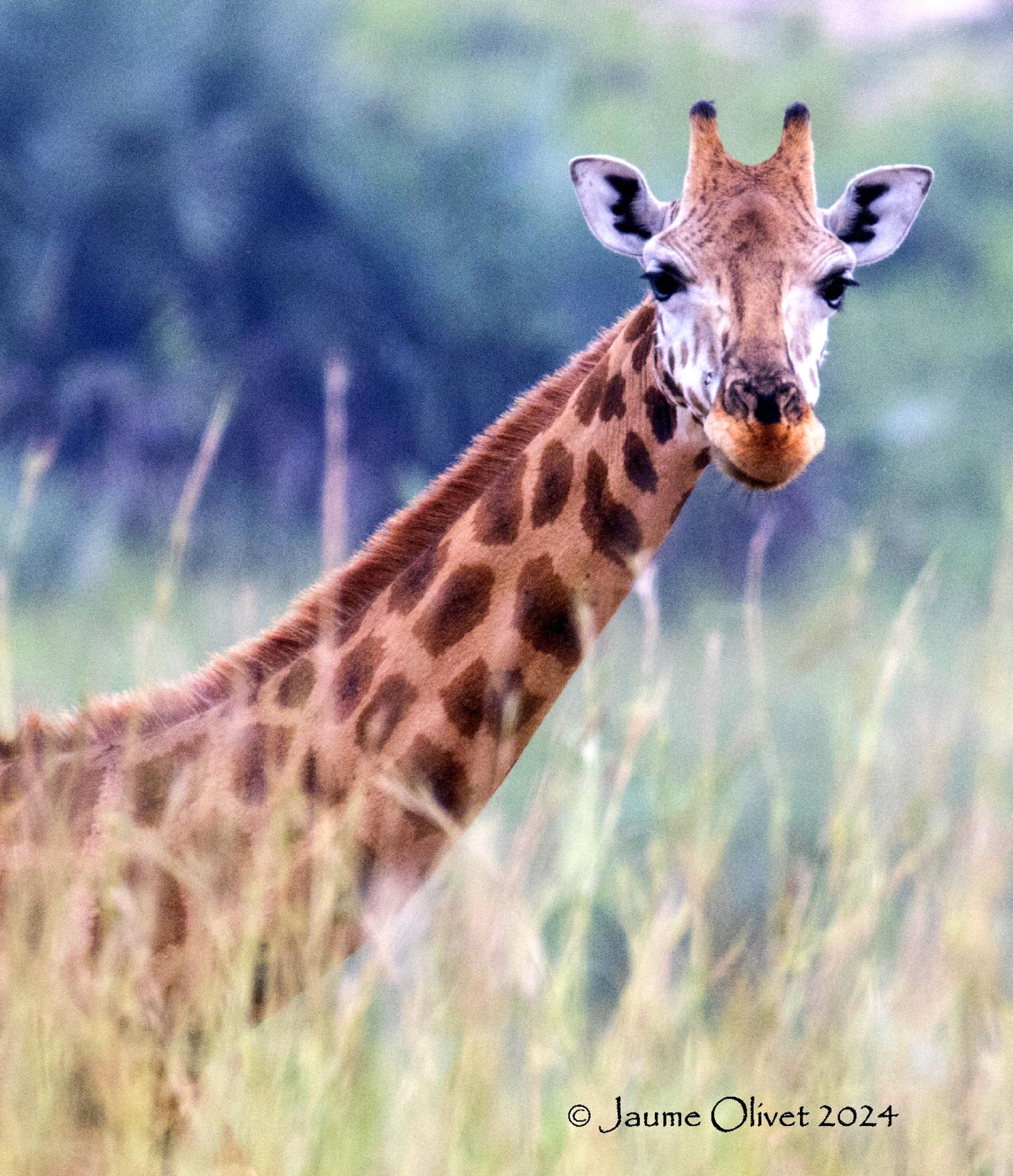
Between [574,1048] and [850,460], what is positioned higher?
[850,460]

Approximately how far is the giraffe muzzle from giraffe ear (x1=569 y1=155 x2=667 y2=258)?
2.65ft

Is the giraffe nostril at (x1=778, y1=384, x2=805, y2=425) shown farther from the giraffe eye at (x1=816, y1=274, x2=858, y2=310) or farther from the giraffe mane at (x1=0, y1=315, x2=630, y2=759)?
the giraffe mane at (x1=0, y1=315, x2=630, y2=759)

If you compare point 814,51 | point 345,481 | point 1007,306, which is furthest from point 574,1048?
point 814,51

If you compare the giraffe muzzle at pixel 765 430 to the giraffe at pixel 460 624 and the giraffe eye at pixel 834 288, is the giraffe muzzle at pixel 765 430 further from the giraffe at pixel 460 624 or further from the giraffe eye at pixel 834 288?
the giraffe eye at pixel 834 288

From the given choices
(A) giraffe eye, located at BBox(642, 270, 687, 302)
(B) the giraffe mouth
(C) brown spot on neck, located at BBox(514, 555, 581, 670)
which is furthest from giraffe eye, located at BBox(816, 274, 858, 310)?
(C) brown spot on neck, located at BBox(514, 555, 581, 670)

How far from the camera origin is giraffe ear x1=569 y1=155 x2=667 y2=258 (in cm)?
409

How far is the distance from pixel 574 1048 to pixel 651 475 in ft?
4.23

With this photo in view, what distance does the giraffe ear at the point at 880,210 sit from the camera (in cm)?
407

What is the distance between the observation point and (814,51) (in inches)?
1534

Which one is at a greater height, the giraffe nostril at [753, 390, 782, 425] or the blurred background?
the blurred background

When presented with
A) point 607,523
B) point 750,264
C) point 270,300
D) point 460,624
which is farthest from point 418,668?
point 270,300

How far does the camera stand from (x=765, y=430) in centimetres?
333

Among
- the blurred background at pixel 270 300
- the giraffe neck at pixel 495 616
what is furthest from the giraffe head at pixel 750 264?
the blurred background at pixel 270 300

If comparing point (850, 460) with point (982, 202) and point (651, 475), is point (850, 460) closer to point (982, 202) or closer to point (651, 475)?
point (982, 202)
